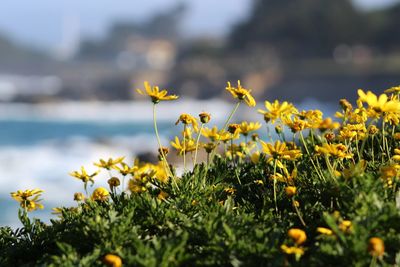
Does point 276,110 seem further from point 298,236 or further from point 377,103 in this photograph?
point 298,236

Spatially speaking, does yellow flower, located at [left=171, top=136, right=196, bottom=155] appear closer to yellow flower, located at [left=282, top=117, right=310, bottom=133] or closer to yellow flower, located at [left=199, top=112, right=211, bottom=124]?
yellow flower, located at [left=199, top=112, right=211, bottom=124]

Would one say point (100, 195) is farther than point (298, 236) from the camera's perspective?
Yes

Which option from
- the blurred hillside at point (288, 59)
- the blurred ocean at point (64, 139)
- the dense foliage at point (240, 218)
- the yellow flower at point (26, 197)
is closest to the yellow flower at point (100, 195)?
the dense foliage at point (240, 218)

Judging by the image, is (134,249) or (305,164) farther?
(305,164)

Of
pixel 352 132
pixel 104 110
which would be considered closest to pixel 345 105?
pixel 352 132

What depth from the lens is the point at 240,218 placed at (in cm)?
202

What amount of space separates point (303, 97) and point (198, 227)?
6933 cm

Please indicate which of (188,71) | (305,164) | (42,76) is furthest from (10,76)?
(305,164)

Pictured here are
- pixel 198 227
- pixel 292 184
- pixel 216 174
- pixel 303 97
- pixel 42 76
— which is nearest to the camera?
pixel 198 227

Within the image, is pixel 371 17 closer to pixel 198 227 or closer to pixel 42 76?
pixel 42 76

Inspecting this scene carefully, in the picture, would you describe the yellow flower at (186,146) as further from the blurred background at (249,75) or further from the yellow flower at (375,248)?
the blurred background at (249,75)

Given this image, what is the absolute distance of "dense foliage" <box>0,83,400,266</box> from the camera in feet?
5.96

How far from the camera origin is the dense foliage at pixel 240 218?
1.82 meters

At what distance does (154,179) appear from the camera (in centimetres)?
254
